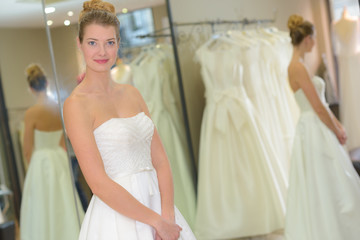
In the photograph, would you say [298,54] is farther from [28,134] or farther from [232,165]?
[28,134]

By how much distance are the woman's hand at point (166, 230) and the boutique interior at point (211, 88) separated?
4.61 feet

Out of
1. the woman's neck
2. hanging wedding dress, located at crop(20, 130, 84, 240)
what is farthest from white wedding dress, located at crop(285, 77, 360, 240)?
hanging wedding dress, located at crop(20, 130, 84, 240)

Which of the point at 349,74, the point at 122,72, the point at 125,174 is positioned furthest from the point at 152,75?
A: the point at 125,174

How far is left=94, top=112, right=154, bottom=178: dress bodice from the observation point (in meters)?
1.80

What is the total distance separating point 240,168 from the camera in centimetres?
444

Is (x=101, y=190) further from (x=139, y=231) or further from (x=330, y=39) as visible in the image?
(x=330, y=39)

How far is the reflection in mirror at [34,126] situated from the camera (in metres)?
3.10

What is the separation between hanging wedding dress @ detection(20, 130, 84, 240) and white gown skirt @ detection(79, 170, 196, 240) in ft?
4.48

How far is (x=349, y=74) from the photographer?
13.4ft

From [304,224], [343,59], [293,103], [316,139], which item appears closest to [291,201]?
[304,224]

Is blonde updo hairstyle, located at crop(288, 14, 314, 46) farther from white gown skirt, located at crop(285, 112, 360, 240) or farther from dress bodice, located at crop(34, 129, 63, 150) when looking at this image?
dress bodice, located at crop(34, 129, 63, 150)

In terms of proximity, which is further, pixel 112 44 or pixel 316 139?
A: pixel 316 139

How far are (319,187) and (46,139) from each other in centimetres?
177

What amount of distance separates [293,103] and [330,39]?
1.02m
